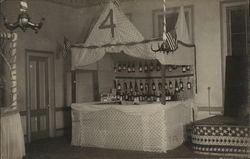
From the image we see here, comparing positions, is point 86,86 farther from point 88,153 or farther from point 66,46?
point 88,153

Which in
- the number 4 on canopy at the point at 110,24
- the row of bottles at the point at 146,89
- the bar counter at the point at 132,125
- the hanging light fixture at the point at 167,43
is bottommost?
the bar counter at the point at 132,125

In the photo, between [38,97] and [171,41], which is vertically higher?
[171,41]

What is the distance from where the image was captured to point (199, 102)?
9.78m

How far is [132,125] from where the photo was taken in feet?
26.8

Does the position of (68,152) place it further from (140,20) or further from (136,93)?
(140,20)

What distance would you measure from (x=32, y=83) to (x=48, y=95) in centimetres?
71

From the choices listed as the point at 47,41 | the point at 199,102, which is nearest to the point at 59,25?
the point at 47,41

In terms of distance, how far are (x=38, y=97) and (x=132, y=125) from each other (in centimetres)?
355

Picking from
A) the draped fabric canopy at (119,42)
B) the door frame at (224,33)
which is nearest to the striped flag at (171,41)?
the draped fabric canopy at (119,42)

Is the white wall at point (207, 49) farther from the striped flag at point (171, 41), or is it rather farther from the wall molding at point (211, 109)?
the striped flag at point (171, 41)

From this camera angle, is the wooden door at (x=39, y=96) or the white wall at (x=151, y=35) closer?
the white wall at (x=151, y=35)

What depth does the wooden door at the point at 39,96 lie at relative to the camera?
10078mm

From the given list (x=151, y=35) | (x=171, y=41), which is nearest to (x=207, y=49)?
(x=151, y=35)

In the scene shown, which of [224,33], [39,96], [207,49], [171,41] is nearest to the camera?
[171,41]
